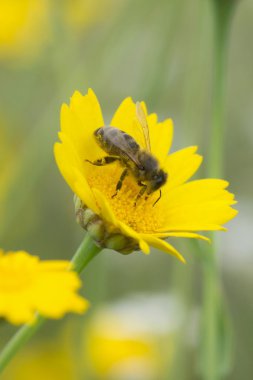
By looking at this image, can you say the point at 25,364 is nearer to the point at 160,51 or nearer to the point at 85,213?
the point at 160,51

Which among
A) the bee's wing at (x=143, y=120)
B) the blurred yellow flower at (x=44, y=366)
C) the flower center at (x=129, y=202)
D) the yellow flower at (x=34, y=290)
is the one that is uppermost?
the bee's wing at (x=143, y=120)

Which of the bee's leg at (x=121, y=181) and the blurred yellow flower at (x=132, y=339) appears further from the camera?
the blurred yellow flower at (x=132, y=339)

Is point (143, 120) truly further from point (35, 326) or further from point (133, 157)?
point (35, 326)

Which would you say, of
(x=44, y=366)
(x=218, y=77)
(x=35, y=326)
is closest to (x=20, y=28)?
(x=44, y=366)

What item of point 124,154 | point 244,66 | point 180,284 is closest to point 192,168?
point 124,154

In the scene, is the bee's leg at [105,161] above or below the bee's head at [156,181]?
below

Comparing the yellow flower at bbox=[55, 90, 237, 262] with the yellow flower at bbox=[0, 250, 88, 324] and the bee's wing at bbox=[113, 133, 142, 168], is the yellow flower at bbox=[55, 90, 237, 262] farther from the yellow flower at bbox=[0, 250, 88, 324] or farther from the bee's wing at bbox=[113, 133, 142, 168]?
the yellow flower at bbox=[0, 250, 88, 324]

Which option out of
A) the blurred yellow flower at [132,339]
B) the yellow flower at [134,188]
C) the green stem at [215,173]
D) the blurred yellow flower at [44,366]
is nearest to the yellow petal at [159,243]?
the yellow flower at [134,188]

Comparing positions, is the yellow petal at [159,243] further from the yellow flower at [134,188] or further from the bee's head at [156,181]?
the bee's head at [156,181]

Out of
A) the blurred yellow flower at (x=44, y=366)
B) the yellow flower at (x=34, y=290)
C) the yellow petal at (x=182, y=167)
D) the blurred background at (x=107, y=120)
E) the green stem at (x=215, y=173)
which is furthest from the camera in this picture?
the blurred yellow flower at (x=44, y=366)
